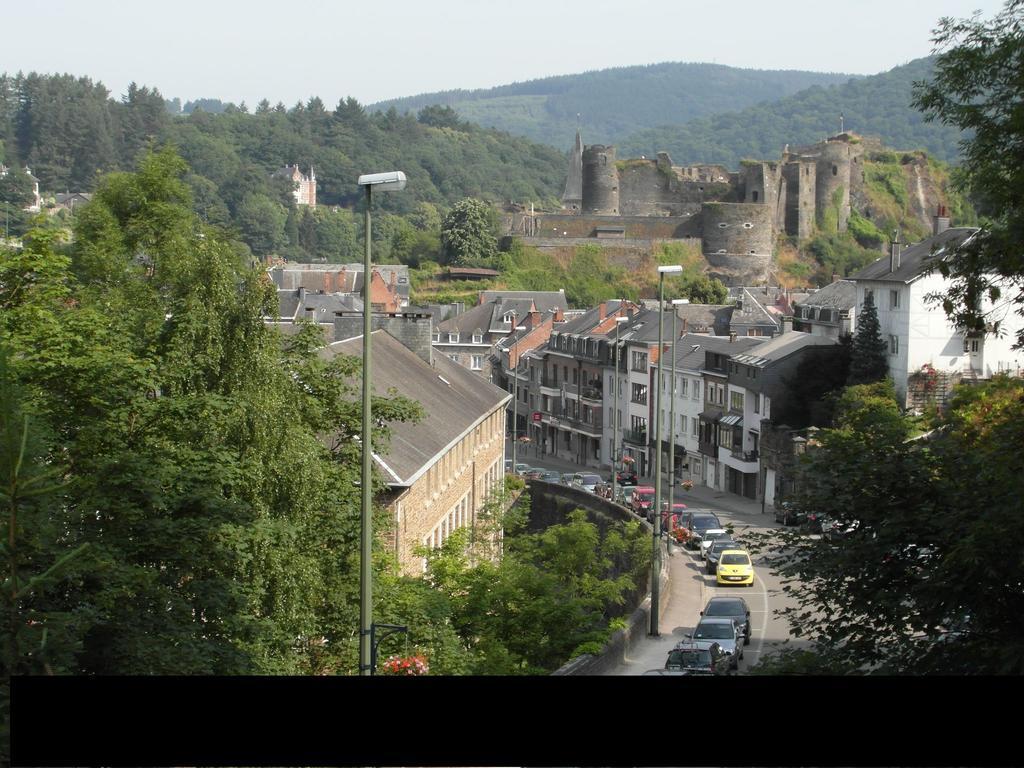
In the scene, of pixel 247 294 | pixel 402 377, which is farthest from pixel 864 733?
pixel 402 377

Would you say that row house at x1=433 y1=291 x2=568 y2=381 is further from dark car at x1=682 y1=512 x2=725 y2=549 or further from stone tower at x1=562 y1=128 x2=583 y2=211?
stone tower at x1=562 y1=128 x2=583 y2=211

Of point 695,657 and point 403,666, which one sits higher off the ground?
point 403,666

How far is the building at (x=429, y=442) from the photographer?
81.4 ft

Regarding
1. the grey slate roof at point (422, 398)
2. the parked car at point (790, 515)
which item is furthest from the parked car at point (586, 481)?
the parked car at point (790, 515)

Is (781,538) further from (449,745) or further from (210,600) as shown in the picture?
(449,745)

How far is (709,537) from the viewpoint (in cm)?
3931

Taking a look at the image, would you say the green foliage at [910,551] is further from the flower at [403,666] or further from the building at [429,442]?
the building at [429,442]

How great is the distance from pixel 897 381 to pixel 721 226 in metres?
69.0

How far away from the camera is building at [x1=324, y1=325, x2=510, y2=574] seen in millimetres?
24797

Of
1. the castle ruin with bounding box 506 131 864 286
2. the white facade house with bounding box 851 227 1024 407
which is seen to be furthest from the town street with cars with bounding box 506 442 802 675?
the castle ruin with bounding box 506 131 864 286

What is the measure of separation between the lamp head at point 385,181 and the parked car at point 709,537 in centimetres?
2503

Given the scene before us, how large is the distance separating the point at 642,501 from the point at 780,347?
12.9 meters

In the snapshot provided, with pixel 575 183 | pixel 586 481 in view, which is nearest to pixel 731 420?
pixel 586 481

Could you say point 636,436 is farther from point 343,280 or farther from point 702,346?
point 343,280
